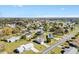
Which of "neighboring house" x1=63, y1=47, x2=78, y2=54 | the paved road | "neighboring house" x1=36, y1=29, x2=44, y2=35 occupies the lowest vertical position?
"neighboring house" x1=63, y1=47, x2=78, y2=54

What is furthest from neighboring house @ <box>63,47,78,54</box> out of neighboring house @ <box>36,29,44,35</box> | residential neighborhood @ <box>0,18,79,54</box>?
neighboring house @ <box>36,29,44,35</box>

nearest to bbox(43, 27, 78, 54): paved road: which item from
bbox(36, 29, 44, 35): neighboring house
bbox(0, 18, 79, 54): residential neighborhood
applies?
bbox(0, 18, 79, 54): residential neighborhood

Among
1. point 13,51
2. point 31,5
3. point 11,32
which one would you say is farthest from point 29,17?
point 13,51

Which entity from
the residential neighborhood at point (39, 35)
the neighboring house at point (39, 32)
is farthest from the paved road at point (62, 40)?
the neighboring house at point (39, 32)

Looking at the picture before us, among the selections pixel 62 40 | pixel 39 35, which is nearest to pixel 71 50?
pixel 62 40

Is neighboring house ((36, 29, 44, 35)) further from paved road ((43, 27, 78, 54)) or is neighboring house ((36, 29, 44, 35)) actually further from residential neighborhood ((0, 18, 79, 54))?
paved road ((43, 27, 78, 54))

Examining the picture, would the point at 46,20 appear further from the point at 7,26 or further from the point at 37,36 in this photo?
the point at 7,26

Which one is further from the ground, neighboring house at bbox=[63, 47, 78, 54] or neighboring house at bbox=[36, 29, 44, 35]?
neighboring house at bbox=[36, 29, 44, 35]

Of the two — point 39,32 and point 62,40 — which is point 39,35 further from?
point 62,40
